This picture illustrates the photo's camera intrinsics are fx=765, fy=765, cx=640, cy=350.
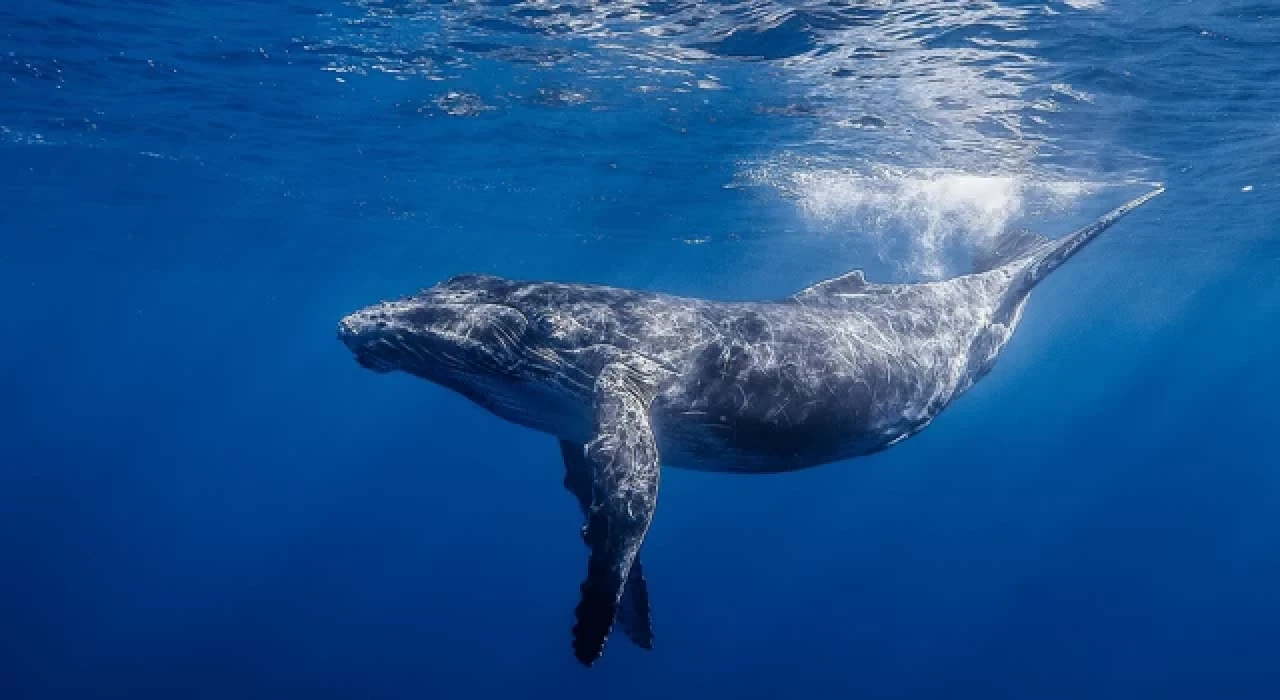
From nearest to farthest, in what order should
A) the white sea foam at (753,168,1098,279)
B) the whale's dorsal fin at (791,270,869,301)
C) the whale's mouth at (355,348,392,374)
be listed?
the whale's mouth at (355,348,392,374) → the whale's dorsal fin at (791,270,869,301) → the white sea foam at (753,168,1098,279)

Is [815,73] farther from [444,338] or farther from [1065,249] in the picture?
[444,338]

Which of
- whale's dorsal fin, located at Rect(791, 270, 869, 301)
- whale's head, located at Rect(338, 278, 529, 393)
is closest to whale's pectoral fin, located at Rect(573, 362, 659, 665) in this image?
whale's head, located at Rect(338, 278, 529, 393)

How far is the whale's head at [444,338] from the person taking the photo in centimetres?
614

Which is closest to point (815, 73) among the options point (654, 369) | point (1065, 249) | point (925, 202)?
point (1065, 249)

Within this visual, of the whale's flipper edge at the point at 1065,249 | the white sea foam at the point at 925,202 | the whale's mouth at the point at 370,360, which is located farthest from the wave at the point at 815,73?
the whale's mouth at the point at 370,360

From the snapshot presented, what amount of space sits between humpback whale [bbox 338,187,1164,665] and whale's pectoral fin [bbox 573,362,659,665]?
0.8 inches

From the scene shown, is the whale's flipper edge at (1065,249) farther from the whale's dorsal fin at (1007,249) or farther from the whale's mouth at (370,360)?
the whale's mouth at (370,360)

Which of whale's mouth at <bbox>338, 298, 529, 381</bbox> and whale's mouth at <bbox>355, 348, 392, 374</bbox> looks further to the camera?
whale's mouth at <bbox>355, 348, 392, 374</bbox>

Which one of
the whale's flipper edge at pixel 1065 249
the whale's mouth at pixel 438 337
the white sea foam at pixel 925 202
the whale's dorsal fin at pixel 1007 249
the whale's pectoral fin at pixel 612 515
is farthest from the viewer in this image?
the white sea foam at pixel 925 202

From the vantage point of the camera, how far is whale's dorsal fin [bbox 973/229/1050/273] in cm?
1098

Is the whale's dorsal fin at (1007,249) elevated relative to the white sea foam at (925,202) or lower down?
elevated

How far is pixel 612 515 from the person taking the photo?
16.1 feet

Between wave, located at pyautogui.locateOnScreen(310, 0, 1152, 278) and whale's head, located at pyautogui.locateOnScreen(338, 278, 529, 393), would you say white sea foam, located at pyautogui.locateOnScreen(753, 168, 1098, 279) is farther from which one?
whale's head, located at pyautogui.locateOnScreen(338, 278, 529, 393)

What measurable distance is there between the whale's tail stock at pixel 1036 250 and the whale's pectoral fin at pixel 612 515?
20.8ft
